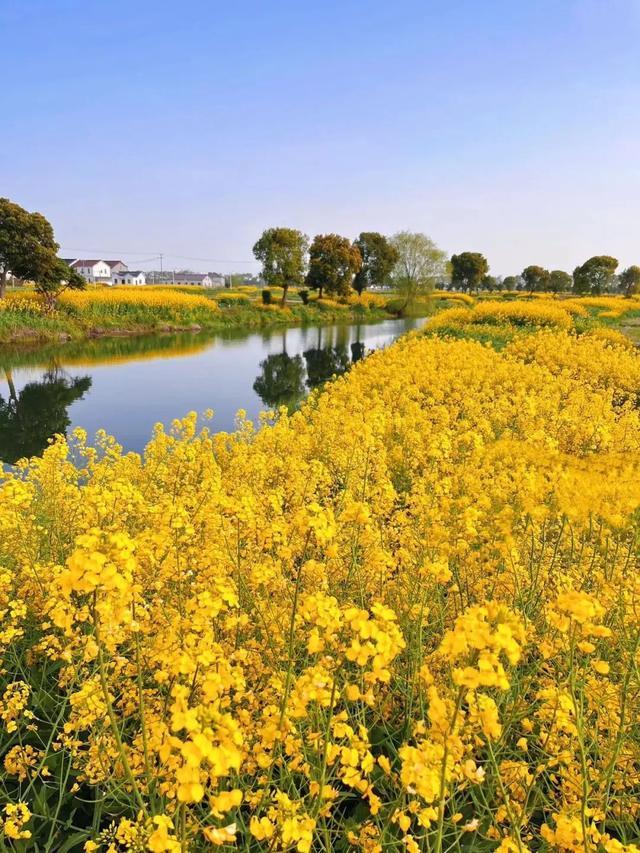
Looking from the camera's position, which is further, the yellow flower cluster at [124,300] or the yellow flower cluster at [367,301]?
the yellow flower cluster at [367,301]

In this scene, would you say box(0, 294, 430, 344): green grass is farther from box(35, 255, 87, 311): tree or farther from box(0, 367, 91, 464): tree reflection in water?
box(0, 367, 91, 464): tree reflection in water

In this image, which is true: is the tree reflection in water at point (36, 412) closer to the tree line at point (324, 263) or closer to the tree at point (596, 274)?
the tree line at point (324, 263)

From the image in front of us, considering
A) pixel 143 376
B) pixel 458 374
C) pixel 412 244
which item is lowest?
pixel 143 376

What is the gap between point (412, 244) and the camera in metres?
57.9

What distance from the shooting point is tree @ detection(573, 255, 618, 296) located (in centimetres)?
7061

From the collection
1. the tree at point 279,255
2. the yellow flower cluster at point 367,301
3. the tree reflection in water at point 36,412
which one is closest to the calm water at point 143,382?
the tree reflection in water at point 36,412

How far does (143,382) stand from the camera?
1736 cm

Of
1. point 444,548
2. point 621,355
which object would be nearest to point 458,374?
point 621,355

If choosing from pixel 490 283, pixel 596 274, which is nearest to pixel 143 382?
pixel 596 274

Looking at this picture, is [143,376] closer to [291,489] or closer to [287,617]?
[291,489]

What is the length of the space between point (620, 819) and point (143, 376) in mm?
18270

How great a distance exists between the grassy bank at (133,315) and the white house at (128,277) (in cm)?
7244

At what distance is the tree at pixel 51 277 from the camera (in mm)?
26297

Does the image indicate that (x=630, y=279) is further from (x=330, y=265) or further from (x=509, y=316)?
(x=509, y=316)
